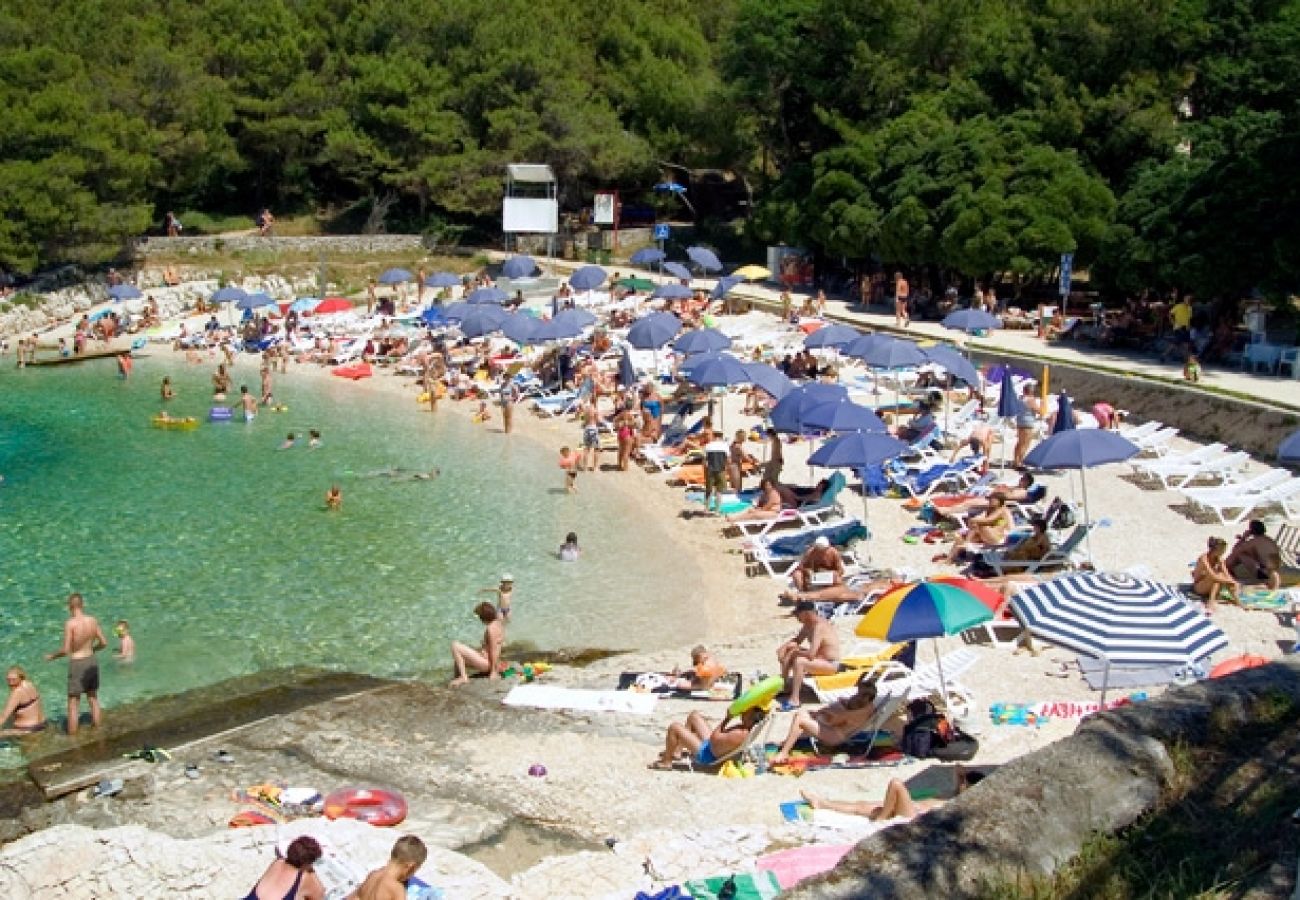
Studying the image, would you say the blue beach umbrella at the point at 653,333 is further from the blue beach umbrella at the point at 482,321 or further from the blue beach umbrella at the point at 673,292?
Answer: the blue beach umbrella at the point at 673,292

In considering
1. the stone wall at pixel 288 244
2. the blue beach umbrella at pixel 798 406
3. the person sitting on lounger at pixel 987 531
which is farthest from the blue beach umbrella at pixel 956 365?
the stone wall at pixel 288 244

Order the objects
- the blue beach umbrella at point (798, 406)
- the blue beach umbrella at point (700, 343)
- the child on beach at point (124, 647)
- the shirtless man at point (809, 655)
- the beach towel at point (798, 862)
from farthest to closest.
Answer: the blue beach umbrella at point (700, 343) < the blue beach umbrella at point (798, 406) < the child on beach at point (124, 647) < the shirtless man at point (809, 655) < the beach towel at point (798, 862)

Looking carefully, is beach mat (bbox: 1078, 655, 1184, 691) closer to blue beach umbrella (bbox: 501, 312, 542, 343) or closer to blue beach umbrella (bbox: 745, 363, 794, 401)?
blue beach umbrella (bbox: 745, 363, 794, 401)

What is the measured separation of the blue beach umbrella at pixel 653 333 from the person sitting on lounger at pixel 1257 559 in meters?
13.8

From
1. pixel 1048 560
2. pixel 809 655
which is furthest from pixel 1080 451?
pixel 809 655

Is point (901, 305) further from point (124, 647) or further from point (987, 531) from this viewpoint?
point (124, 647)

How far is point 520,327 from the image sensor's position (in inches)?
1133

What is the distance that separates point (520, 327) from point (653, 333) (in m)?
3.56

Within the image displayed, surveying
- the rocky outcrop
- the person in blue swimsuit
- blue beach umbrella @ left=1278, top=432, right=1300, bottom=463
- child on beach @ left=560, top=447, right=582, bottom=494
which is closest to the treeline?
blue beach umbrella @ left=1278, top=432, right=1300, bottom=463

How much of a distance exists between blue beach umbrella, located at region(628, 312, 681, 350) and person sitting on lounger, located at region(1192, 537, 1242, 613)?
46.0 feet

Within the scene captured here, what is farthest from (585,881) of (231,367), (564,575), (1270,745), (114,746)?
(231,367)

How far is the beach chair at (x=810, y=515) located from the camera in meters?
18.4

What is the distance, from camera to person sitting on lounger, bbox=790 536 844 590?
1567 centimetres

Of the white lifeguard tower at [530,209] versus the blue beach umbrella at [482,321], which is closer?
the blue beach umbrella at [482,321]
